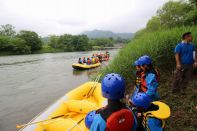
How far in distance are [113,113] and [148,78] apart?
4.30 feet

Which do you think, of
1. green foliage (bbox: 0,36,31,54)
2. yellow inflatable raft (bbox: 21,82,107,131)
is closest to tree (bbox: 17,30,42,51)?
green foliage (bbox: 0,36,31,54)

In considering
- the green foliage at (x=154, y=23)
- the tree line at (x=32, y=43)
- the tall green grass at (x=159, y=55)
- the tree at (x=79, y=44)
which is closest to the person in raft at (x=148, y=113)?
the tall green grass at (x=159, y=55)

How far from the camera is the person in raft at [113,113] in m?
1.59

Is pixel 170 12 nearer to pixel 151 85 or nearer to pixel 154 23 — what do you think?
pixel 154 23

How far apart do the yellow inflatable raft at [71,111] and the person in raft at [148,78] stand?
1.14 meters

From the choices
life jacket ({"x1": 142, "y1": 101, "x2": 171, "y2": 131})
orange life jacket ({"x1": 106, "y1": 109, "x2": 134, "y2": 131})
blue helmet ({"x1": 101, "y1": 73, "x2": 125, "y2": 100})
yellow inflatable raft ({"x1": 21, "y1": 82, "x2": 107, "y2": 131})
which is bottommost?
yellow inflatable raft ({"x1": 21, "y1": 82, "x2": 107, "y2": 131})

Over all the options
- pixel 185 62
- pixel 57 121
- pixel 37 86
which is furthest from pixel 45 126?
pixel 37 86

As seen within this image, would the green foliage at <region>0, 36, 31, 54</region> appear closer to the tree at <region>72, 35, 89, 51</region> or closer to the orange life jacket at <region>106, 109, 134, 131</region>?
the tree at <region>72, 35, 89, 51</region>

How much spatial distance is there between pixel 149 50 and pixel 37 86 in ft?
22.5

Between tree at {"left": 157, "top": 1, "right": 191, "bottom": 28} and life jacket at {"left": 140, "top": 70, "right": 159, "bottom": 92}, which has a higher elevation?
tree at {"left": 157, "top": 1, "right": 191, "bottom": 28}

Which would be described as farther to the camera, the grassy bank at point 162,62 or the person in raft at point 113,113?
the grassy bank at point 162,62

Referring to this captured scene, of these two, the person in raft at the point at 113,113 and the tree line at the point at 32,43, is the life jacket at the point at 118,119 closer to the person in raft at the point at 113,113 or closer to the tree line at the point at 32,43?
the person in raft at the point at 113,113

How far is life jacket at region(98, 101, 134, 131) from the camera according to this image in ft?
5.19

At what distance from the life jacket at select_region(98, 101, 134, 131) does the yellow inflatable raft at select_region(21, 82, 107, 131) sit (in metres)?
1.64
